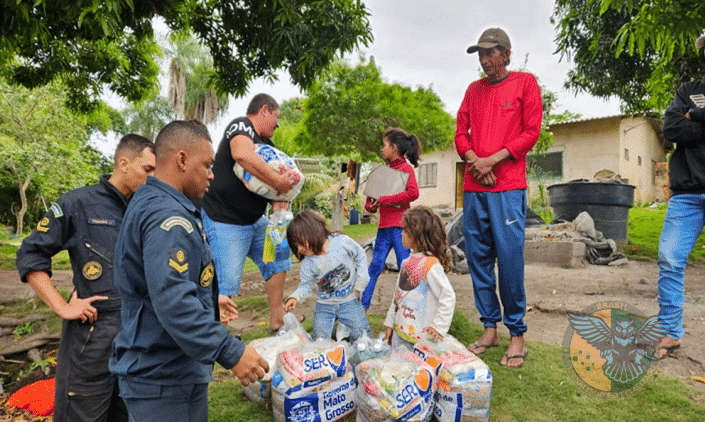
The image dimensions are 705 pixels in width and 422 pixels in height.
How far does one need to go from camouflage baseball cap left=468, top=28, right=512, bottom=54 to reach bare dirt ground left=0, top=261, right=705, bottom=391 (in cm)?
227

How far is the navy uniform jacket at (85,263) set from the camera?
1957 mm

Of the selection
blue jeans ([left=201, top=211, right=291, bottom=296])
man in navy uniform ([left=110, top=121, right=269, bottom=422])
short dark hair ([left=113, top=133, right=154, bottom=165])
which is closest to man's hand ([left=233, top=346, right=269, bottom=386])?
man in navy uniform ([left=110, top=121, right=269, bottom=422])

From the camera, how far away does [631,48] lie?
3500 mm

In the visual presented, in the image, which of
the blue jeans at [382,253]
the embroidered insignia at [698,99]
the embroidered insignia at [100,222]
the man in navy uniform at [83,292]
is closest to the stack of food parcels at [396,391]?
the man in navy uniform at [83,292]

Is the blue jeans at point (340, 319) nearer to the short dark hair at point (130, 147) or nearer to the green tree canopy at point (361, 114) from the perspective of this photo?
the short dark hair at point (130, 147)

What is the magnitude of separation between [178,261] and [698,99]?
3.48 m

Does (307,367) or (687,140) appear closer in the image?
(307,367)

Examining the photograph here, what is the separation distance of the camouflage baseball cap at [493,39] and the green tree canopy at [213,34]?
277cm

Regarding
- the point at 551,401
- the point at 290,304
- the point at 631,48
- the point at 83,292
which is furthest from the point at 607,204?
the point at 83,292

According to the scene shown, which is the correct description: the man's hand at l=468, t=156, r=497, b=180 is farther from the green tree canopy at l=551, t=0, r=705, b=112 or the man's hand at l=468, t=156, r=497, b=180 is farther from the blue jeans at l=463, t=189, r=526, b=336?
the green tree canopy at l=551, t=0, r=705, b=112

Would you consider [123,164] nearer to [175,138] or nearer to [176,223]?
[175,138]

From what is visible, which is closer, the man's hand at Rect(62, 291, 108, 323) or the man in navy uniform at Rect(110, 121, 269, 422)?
the man in navy uniform at Rect(110, 121, 269, 422)

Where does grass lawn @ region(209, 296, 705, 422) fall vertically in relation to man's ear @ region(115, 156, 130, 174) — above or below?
below

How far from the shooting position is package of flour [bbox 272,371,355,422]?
2.12 m
